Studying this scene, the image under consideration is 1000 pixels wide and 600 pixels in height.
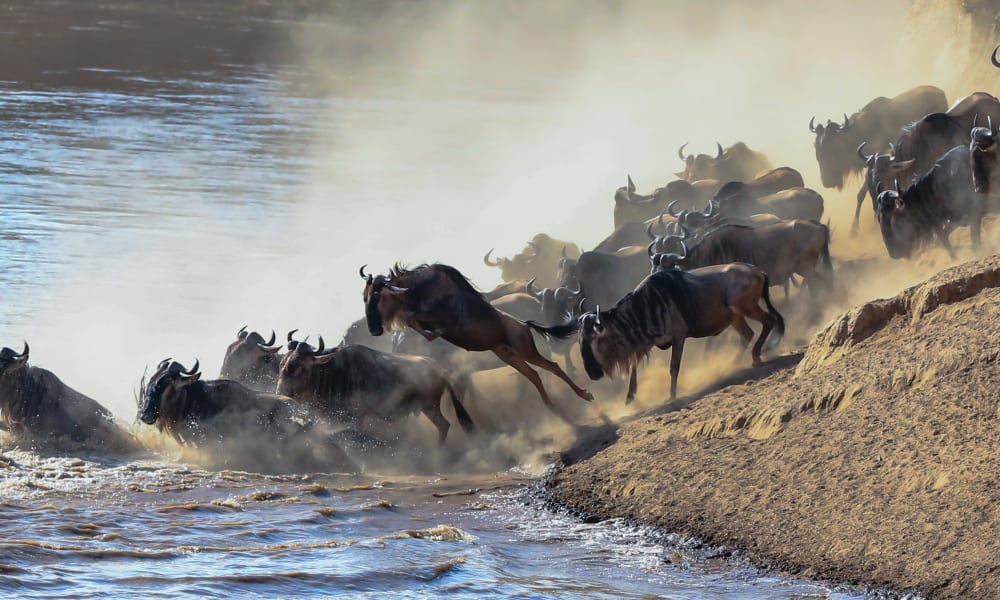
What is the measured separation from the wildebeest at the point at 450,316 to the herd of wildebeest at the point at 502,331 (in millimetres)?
11

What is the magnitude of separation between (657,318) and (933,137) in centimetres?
533

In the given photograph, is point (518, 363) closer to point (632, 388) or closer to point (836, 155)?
point (632, 388)

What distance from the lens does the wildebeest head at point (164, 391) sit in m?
11.7

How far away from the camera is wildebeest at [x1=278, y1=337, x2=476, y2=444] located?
11883mm

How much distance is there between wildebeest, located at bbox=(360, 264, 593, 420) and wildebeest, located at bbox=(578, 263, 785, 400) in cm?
47

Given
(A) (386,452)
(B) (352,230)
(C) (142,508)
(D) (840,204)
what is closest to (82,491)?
(C) (142,508)

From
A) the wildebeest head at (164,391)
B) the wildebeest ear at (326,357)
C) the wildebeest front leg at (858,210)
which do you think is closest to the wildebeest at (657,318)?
the wildebeest ear at (326,357)

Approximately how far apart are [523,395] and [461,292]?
1.10 meters

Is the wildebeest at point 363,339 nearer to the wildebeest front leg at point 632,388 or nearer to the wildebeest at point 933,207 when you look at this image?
the wildebeest front leg at point 632,388

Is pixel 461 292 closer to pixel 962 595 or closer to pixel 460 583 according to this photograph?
pixel 460 583

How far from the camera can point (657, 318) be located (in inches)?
476

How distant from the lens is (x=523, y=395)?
12.8 meters

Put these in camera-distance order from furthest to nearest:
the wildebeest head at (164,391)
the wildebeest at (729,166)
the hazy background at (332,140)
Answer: the wildebeest at (729,166) < the hazy background at (332,140) < the wildebeest head at (164,391)

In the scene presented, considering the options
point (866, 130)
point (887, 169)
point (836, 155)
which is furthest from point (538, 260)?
point (866, 130)
